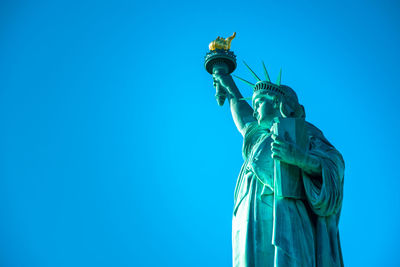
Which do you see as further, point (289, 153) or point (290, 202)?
point (290, 202)

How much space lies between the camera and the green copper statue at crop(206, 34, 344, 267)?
8461 mm

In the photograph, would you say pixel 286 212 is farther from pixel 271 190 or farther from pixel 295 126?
pixel 295 126

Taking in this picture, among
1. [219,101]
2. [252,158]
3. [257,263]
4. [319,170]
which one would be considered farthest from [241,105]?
[257,263]

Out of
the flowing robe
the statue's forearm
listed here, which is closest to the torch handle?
the flowing robe

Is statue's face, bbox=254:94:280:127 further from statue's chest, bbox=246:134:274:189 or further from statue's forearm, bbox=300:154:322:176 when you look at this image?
statue's forearm, bbox=300:154:322:176

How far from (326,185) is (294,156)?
71 centimetres

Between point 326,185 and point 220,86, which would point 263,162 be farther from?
point 220,86

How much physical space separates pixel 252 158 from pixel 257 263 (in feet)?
6.57

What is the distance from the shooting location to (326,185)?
8.70 meters

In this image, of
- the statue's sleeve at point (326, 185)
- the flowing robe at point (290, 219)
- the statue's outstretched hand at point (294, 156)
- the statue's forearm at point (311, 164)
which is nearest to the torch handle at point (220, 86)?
the flowing robe at point (290, 219)

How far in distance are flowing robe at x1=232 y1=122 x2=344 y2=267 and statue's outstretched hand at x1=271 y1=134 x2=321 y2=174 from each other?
17cm

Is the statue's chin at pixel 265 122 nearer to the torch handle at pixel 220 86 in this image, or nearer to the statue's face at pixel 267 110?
the statue's face at pixel 267 110

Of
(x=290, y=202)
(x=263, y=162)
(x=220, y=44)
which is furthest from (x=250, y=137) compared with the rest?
(x=220, y=44)

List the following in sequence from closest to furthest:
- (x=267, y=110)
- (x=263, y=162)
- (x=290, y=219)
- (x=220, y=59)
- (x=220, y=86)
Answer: (x=290, y=219), (x=263, y=162), (x=267, y=110), (x=220, y=86), (x=220, y=59)
